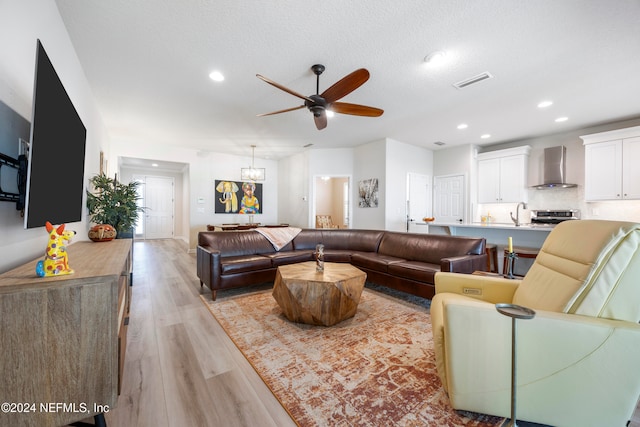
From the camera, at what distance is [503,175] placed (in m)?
5.82

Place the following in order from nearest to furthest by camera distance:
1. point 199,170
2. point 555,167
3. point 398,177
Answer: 1. point 555,167
2. point 398,177
3. point 199,170

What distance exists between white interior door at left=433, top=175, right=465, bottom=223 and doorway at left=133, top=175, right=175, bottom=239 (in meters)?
8.73

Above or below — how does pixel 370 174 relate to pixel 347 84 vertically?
below

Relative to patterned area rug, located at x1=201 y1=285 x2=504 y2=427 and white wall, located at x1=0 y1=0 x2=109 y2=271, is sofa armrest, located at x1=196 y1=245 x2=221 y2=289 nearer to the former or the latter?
patterned area rug, located at x1=201 y1=285 x2=504 y2=427

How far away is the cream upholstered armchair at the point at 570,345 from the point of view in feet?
3.67

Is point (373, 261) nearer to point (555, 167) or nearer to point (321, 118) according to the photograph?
point (321, 118)

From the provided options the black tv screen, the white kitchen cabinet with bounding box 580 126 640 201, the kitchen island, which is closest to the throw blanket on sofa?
the black tv screen

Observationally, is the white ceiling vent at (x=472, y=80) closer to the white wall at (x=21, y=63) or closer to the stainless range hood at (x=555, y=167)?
the stainless range hood at (x=555, y=167)

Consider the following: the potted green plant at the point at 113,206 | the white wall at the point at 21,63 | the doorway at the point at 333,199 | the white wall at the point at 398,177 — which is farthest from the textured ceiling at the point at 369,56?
the doorway at the point at 333,199

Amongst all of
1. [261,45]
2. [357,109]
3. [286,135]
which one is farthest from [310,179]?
[261,45]

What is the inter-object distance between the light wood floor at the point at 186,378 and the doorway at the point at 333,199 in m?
6.93

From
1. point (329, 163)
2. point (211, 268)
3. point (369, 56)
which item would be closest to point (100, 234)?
point (211, 268)

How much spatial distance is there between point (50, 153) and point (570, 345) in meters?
2.86

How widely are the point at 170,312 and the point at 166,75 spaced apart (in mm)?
2817
